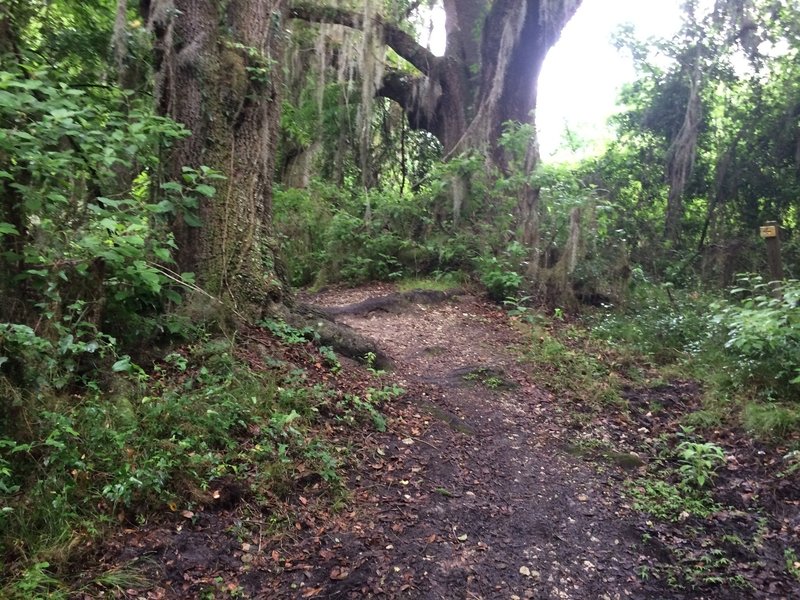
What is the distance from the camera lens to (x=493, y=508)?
3.83 m

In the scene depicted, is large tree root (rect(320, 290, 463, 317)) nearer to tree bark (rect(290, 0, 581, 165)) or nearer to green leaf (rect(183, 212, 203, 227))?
tree bark (rect(290, 0, 581, 165))

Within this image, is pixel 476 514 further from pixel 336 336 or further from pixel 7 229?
pixel 7 229

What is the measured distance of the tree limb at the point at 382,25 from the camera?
34.6 feet

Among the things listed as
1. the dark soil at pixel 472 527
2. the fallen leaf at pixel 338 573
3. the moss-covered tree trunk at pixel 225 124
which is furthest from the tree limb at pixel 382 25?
the fallen leaf at pixel 338 573

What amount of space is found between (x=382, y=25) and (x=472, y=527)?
402 inches

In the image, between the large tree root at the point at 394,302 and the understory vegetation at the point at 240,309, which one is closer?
the understory vegetation at the point at 240,309

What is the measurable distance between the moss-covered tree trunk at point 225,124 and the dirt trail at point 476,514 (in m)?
1.86

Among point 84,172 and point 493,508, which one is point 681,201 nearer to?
point 493,508

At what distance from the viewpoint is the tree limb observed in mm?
10539

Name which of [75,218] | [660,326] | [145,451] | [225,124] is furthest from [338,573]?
[660,326]

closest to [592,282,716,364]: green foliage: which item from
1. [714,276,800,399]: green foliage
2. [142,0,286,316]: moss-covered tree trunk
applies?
[714,276,800,399]: green foliage

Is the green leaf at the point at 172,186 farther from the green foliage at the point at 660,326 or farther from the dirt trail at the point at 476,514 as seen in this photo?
the green foliage at the point at 660,326

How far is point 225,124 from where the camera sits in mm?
4988

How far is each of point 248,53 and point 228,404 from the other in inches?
124
